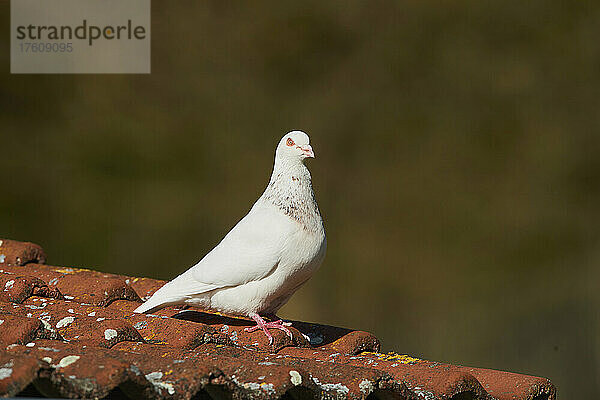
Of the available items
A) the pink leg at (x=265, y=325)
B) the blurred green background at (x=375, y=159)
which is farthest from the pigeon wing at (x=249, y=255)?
the blurred green background at (x=375, y=159)

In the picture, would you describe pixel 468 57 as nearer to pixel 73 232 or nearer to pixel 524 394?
pixel 73 232

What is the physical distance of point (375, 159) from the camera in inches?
455

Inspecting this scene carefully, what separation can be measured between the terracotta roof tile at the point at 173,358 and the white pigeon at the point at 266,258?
0.45 ft

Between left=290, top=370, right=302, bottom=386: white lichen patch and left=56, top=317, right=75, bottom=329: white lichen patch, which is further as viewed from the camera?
left=56, top=317, right=75, bottom=329: white lichen patch

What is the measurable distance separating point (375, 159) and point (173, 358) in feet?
29.7

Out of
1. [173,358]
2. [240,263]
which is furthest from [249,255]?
[173,358]

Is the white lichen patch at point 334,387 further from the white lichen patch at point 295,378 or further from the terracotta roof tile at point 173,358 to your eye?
the white lichen patch at point 295,378

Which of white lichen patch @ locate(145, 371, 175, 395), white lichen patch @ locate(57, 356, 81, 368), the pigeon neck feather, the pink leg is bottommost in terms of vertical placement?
the pink leg

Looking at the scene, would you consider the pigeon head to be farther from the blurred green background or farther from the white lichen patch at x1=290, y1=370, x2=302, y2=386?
the blurred green background

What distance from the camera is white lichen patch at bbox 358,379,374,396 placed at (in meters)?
2.61

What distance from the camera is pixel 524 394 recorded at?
3.26 metres

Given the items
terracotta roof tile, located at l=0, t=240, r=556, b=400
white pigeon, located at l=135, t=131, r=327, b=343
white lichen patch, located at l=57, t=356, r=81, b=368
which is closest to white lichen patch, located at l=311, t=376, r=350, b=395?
terracotta roof tile, located at l=0, t=240, r=556, b=400

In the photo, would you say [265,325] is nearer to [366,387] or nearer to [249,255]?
[249,255]

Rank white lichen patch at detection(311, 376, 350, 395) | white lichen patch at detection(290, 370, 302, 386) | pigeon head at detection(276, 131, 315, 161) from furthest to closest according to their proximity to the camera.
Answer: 1. pigeon head at detection(276, 131, 315, 161)
2. white lichen patch at detection(311, 376, 350, 395)
3. white lichen patch at detection(290, 370, 302, 386)
